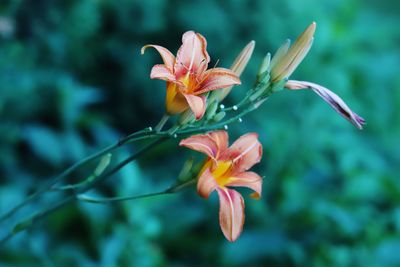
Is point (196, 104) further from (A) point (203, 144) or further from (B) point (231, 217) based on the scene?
(B) point (231, 217)

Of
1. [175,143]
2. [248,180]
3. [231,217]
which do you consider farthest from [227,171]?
[175,143]

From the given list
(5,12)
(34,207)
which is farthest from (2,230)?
(5,12)

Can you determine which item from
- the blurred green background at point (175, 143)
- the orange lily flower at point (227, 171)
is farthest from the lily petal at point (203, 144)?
the blurred green background at point (175, 143)

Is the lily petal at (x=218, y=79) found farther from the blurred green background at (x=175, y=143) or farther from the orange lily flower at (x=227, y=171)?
the blurred green background at (x=175, y=143)

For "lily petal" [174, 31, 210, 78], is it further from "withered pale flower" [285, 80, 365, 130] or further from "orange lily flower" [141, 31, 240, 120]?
"withered pale flower" [285, 80, 365, 130]

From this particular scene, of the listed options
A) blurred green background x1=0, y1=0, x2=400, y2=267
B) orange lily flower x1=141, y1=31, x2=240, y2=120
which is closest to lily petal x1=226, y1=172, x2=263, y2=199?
orange lily flower x1=141, y1=31, x2=240, y2=120

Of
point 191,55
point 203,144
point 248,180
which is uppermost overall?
point 191,55
